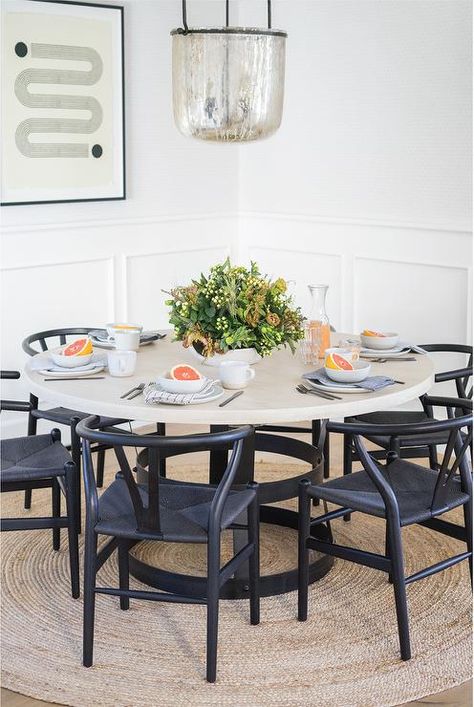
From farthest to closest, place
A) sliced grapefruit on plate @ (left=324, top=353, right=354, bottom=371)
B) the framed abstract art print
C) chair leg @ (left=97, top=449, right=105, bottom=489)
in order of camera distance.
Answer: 1. the framed abstract art print
2. chair leg @ (left=97, top=449, right=105, bottom=489)
3. sliced grapefruit on plate @ (left=324, top=353, right=354, bottom=371)

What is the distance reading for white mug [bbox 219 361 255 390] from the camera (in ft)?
9.86

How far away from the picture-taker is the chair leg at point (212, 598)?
8.67 feet

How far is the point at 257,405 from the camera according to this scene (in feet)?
9.37

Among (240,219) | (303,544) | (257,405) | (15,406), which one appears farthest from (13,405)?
(240,219)

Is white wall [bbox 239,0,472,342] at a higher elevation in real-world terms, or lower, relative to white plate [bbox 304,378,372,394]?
higher

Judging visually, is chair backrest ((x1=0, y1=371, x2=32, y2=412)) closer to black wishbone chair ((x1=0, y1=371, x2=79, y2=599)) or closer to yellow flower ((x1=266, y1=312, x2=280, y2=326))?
black wishbone chair ((x1=0, y1=371, x2=79, y2=599))

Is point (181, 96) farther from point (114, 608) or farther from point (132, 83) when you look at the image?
point (132, 83)

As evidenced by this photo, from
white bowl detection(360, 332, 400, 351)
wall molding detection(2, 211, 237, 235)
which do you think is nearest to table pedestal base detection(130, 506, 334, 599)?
white bowl detection(360, 332, 400, 351)

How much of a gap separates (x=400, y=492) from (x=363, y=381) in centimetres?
36

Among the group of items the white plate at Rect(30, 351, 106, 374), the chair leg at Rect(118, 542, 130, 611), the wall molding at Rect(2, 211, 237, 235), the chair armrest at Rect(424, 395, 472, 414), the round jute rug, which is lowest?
the round jute rug

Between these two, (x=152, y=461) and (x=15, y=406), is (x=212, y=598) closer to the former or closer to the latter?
(x=152, y=461)

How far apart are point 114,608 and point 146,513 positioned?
596 millimetres

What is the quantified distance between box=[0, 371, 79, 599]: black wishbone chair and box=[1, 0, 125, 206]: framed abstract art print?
1561mm

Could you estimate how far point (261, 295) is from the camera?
321 cm
